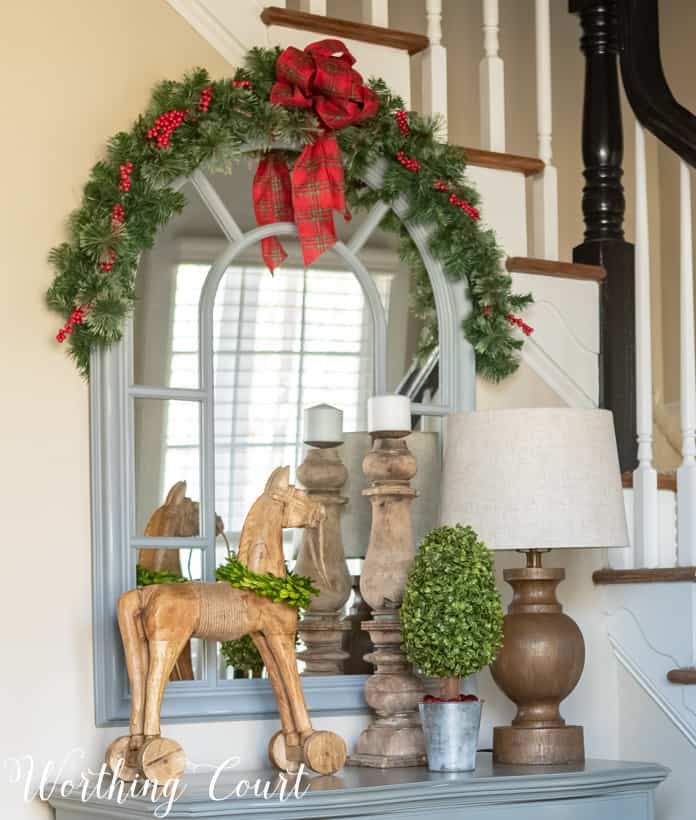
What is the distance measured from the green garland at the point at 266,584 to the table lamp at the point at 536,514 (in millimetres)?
306

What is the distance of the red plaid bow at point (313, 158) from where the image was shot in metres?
2.47

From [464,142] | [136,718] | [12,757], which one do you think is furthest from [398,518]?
Result: [464,142]

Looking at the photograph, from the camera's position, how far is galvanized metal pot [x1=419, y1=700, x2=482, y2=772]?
220 cm

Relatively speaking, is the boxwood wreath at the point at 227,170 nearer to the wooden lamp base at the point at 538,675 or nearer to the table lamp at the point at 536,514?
the table lamp at the point at 536,514

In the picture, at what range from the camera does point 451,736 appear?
2.20m

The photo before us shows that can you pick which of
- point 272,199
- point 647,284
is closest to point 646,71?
point 647,284

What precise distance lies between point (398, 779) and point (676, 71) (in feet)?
8.31

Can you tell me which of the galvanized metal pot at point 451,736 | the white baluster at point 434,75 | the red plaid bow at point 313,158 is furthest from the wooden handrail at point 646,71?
the galvanized metal pot at point 451,736

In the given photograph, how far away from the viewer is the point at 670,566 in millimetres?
2717

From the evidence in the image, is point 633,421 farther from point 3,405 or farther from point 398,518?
point 3,405

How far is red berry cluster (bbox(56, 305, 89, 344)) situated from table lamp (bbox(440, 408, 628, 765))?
2.15ft

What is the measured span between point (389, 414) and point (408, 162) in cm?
51

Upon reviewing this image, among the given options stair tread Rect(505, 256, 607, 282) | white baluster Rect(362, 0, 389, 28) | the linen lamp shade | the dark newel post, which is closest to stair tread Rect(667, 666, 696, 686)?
the linen lamp shade

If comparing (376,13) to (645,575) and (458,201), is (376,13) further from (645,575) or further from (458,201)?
(645,575)
